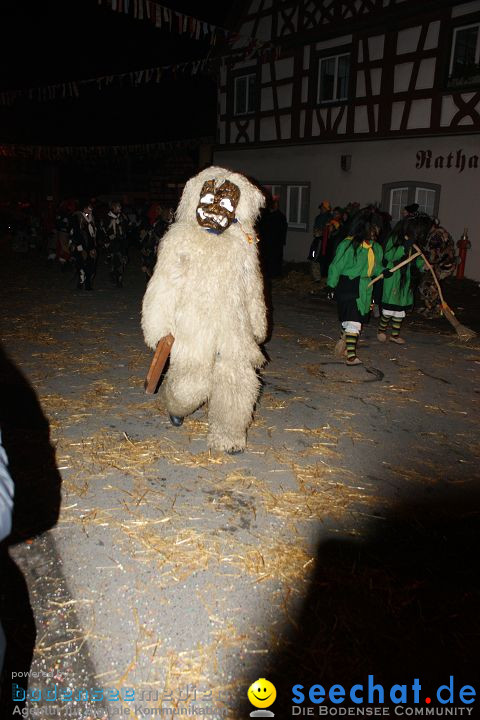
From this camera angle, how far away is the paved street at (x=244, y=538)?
8.12 ft

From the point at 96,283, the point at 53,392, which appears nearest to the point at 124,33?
the point at 96,283

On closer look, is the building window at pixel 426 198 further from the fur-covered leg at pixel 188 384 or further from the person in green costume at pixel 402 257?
the fur-covered leg at pixel 188 384

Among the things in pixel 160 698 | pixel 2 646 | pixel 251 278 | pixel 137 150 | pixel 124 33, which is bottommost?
pixel 160 698

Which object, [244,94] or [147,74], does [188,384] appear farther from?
[244,94]

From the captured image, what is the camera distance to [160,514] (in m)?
3.56

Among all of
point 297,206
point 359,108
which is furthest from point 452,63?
point 297,206

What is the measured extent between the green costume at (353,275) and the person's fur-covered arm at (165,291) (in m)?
3.03

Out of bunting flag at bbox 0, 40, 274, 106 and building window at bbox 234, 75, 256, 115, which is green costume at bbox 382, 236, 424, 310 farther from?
building window at bbox 234, 75, 256, 115

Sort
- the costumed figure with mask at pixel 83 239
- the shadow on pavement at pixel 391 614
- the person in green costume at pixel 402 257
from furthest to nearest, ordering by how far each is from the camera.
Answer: the costumed figure with mask at pixel 83 239 < the person in green costume at pixel 402 257 < the shadow on pavement at pixel 391 614

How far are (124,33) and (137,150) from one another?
15.9ft

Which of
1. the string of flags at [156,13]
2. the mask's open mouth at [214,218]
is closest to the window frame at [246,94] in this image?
the string of flags at [156,13]

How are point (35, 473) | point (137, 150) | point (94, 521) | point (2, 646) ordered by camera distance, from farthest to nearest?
point (137, 150)
point (35, 473)
point (94, 521)
point (2, 646)

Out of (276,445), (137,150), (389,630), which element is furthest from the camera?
(137,150)

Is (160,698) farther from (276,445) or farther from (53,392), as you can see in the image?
(53,392)
